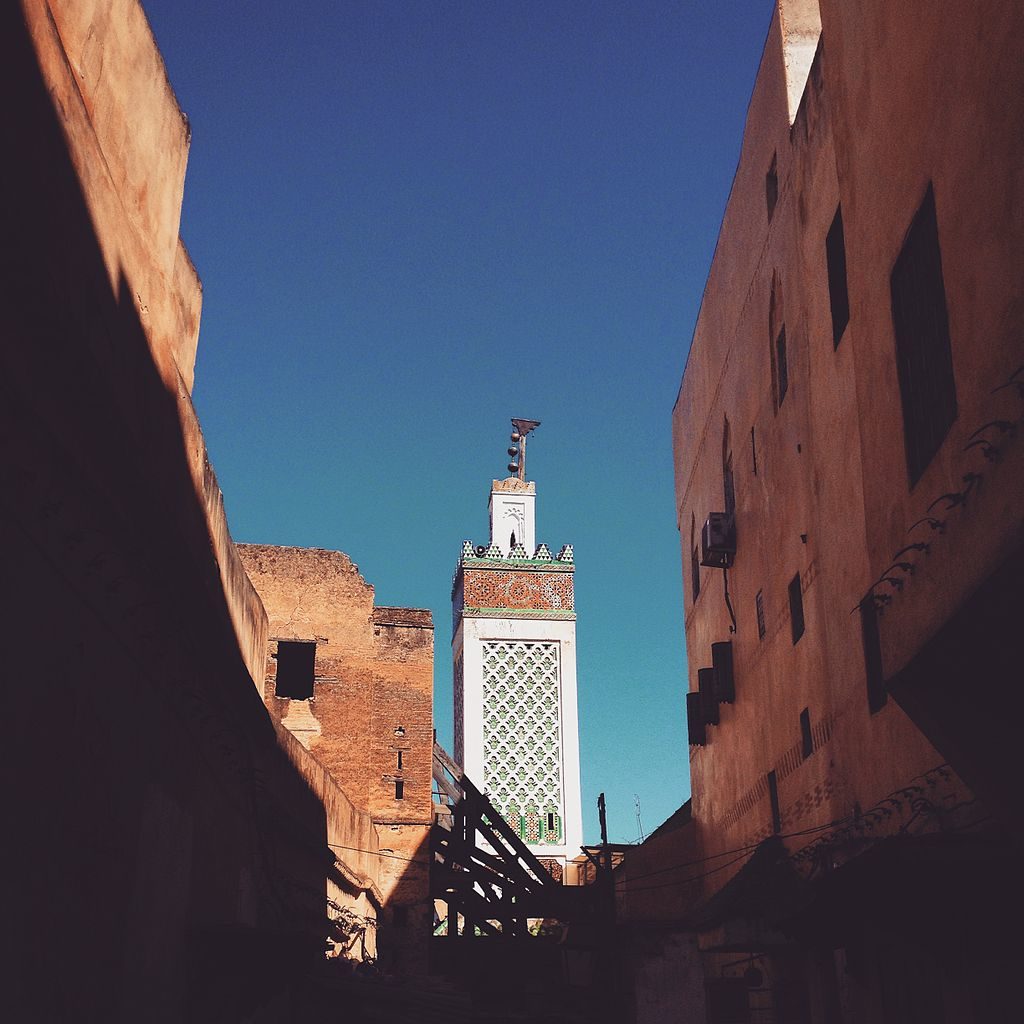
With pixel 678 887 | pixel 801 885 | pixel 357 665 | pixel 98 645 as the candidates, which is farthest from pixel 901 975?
pixel 357 665

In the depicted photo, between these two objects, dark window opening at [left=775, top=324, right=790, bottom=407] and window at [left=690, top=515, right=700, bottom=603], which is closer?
dark window opening at [left=775, top=324, right=790, bottom=407]

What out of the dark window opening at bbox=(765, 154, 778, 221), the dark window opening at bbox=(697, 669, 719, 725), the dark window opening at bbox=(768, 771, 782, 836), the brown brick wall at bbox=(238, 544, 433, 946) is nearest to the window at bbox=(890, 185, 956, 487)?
the dark window opening at bbox=(765, 154, 778, 221)

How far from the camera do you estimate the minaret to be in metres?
26.0

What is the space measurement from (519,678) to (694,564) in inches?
409

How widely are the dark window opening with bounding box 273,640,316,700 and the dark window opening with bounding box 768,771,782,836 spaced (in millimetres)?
9340

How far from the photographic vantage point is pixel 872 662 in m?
8.70

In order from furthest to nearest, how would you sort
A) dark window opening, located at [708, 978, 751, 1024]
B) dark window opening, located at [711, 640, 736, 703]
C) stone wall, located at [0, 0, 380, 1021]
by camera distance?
dark window opening, located at [711, 640, 736, 703] → dark window opening, located at [708, 978, 751, 1024] → stone wall, located at [0, 0, 380, 1021]

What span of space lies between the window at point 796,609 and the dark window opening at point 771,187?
3.67m

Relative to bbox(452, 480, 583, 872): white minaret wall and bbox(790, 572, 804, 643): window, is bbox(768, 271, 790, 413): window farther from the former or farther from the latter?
bbox(452, 480, 583, 872): white minaret wall

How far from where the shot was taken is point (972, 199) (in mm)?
5434

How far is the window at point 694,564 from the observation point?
56.7 ft

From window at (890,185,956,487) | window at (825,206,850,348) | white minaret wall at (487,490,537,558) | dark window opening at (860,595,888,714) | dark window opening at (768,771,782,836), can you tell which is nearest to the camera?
window at (890,185,956,487)

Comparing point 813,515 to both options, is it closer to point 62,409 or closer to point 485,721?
point 62,409

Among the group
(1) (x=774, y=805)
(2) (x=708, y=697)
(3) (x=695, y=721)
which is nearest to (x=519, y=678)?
(3) (x=695, y=721)
